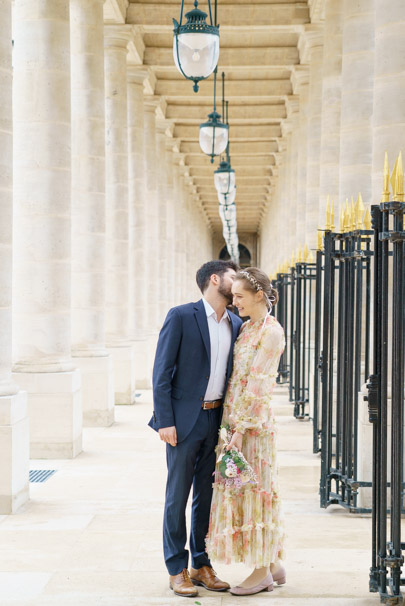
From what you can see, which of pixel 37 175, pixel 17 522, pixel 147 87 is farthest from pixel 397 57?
pixel 147 87

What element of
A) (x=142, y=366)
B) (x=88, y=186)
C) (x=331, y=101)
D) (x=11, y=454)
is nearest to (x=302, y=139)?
(x=331, y=101)

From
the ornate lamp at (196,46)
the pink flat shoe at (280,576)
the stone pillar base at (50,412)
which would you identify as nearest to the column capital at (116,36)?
the stone pillar base at (50,412)

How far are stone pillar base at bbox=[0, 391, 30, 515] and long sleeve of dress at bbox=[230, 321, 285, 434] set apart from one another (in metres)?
2.98

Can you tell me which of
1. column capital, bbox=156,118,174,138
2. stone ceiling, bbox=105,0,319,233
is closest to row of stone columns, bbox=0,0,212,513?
stone ceiling, bbox=105,0,319,233

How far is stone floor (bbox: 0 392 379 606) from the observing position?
18.3ft

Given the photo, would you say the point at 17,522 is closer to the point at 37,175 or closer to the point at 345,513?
the point at 345,513

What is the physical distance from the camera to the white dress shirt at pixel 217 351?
5.65 m

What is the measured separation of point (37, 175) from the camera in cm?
1072

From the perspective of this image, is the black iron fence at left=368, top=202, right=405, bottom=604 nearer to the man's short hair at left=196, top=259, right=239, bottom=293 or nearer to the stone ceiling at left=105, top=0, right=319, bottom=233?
the man's short hair at left=196, top=259, right=239, bottom=293

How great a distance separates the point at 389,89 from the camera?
27.8ft

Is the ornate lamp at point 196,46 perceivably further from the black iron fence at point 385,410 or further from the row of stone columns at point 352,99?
the black iron fence at point 385,410

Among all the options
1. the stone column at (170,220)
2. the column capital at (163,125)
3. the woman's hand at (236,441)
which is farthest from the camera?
the stone column at (170,220)

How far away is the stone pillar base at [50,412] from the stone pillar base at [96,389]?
254cm

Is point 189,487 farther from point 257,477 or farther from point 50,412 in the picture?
point 50,412
